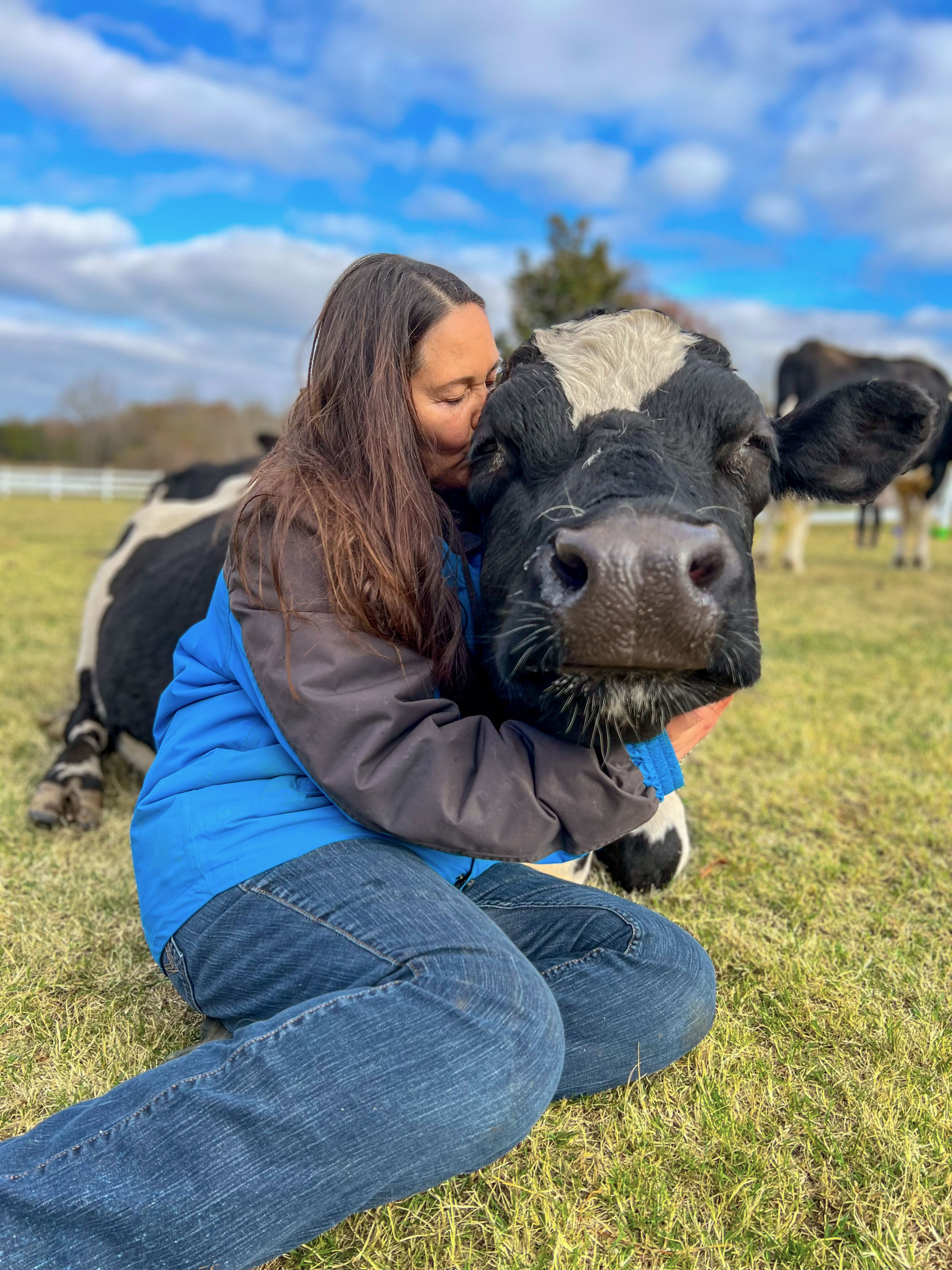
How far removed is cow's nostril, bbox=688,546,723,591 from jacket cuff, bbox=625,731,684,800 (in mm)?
525

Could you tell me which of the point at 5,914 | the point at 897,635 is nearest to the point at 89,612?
the point at 5,914

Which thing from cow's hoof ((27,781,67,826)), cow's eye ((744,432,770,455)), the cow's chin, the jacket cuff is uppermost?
cow's eye ((744,432,770,455))

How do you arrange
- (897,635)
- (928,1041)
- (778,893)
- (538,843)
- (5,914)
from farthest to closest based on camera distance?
(897,635) < (778,893) < (5,914) < (928,1041) < (538,843)

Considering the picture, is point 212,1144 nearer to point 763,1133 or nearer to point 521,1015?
point 521,1015

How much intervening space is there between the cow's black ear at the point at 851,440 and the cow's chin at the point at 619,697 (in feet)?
3.61

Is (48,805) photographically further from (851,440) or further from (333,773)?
(851,440)

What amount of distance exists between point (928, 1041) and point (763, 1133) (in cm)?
63

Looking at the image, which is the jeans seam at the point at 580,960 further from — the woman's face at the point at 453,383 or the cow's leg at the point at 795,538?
the cow's leg at the point at 795,538

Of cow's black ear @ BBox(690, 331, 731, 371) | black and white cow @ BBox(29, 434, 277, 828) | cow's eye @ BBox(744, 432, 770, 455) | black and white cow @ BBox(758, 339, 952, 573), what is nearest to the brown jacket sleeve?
cow's eye @ BBox(744, 432, 770, 455)

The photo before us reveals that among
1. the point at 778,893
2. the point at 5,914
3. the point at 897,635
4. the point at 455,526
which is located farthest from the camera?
the point at 897,635

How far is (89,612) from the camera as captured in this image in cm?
521

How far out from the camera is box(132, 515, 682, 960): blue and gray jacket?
6.98 ft

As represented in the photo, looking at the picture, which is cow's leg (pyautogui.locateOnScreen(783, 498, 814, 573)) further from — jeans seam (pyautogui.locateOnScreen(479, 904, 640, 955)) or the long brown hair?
jeans seam (pyautogui.locateOnScreen(479, 904, 640, 955))

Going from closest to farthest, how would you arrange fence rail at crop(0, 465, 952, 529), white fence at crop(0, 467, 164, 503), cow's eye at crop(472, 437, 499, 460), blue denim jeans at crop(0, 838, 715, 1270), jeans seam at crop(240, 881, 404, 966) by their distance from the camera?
blue denim jeans at crop(0, 838, 715, 1270), jeans seam at crop(240, 881, 404, 966), cow's eye at crop(472, 437, 499, 460), fence rail at crop(0, 465, 952, 529), white fence at crop(0, 467, 164, 503)
